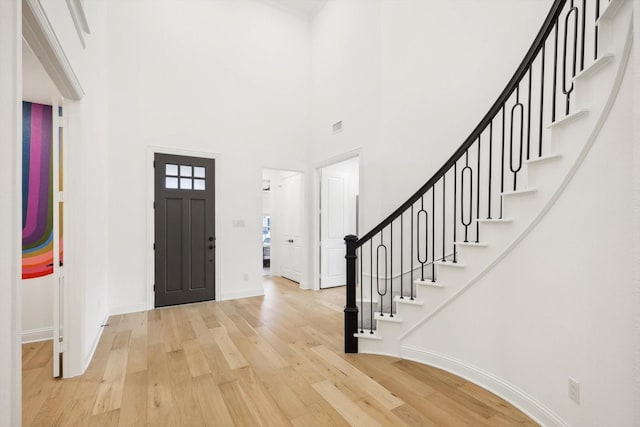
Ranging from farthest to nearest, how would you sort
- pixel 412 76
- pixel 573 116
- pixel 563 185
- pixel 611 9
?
pixel 412 76 < pixel 563 185 < pixel 573 116 < pixel 611 9

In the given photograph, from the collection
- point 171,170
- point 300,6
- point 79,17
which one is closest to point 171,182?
point 171,170

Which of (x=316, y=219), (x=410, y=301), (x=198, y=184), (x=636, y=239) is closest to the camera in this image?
(x=636, y=239)

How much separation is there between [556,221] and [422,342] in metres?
1.55

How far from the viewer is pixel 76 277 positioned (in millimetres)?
2482

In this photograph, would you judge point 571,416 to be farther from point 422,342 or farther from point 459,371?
point 422,342

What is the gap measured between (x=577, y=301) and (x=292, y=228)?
16.6 feet

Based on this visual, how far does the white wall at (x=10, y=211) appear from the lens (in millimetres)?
1094

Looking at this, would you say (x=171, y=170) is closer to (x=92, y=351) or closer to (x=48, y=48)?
(x=92, y=351)

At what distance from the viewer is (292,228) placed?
6.24 m

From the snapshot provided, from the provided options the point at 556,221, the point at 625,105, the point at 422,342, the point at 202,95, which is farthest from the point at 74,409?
the point at 202,95

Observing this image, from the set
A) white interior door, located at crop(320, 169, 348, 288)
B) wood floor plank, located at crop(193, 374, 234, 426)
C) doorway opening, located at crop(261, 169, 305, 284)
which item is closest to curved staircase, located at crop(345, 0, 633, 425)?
wood floor plank, located at crop(193, 374, 234, 426)

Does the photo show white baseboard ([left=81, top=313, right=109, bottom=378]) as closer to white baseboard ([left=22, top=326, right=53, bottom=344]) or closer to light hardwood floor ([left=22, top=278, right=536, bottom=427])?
light hardwood floor ([left=22, top=278, right=536, bottom=427])

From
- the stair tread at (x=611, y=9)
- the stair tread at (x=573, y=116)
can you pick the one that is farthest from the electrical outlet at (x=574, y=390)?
the stair tread at (x=611, y=9)

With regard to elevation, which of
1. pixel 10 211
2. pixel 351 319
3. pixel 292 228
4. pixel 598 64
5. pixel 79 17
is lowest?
pixel 351 319
